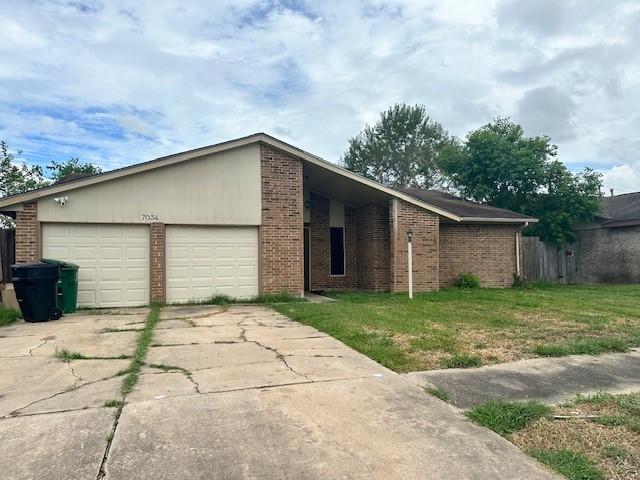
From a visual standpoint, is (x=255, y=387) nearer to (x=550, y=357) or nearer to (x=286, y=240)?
(x=550, y=357)

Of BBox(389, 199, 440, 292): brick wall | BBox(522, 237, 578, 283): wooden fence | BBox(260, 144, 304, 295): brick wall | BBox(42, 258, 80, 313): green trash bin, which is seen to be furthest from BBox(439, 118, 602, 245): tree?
BBox(42, 258, 80, 313): green trash bin

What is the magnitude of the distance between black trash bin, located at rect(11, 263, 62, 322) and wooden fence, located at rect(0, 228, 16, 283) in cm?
339

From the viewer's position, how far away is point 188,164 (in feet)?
37.0

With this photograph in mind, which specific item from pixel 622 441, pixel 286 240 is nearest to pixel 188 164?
pixel 286 240

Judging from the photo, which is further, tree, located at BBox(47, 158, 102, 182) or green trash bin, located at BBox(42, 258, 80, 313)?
tree, located at BBox(47, 158, 102, 182)

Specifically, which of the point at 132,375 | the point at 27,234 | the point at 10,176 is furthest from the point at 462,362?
the point at 10,176

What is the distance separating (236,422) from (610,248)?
20548 mm

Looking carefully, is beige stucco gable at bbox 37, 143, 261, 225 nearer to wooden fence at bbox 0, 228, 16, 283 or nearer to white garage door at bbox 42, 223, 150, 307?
white garage door at bbox 42, 223, 150, 307

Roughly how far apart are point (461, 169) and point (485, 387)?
1911 centimetres

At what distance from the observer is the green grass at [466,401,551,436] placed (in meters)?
3.55

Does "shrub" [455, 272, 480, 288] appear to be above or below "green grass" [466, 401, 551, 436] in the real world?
above

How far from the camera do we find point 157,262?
36.3 feet

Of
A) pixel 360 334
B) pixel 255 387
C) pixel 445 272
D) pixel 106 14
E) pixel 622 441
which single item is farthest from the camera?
pixel 445 272

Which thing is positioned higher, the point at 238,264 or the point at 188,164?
the point at 188,164
